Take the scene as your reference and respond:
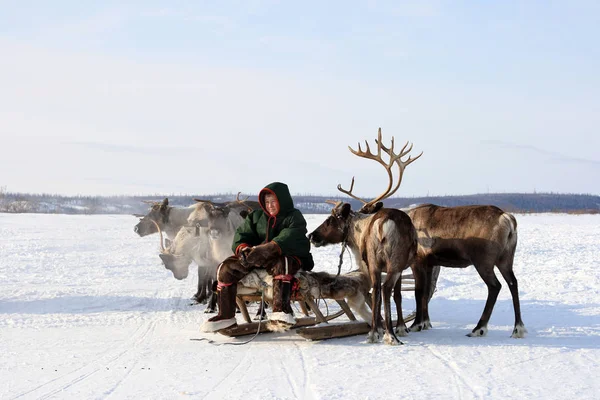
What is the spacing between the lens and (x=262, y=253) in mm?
7926

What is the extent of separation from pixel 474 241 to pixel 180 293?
6656 mm

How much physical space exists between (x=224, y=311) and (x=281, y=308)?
0.72 meters

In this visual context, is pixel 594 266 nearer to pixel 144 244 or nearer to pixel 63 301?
pixel 63 301

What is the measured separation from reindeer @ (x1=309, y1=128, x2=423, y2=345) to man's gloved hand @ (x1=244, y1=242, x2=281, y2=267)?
115cm

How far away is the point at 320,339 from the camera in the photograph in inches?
315

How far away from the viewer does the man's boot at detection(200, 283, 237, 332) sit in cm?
797

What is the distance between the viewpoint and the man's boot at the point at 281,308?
7.71m

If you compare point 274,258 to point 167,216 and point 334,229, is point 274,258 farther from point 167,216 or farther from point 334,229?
point 167,216

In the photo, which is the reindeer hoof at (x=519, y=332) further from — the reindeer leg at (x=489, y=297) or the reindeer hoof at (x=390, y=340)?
the reindeer hoof at (x=390, y=340)

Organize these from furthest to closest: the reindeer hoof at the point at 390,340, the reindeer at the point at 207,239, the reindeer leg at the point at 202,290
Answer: the reindeer leg at the point at 202,290 < the reindeer at the point at 207,239 < the reindeer hoof at the point at 390,340

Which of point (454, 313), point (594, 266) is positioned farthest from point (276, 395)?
point (594, 266)

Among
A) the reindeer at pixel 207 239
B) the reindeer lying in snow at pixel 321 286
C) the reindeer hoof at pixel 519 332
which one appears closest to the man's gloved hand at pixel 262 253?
the reindeer lying in snow at pixel 321 286

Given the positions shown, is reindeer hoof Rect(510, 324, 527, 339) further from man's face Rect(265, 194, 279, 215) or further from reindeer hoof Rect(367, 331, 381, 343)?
man's face Rect(265, 194, 279, 215)

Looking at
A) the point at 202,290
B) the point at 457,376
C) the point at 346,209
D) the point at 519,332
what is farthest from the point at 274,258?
the point at 202,290
